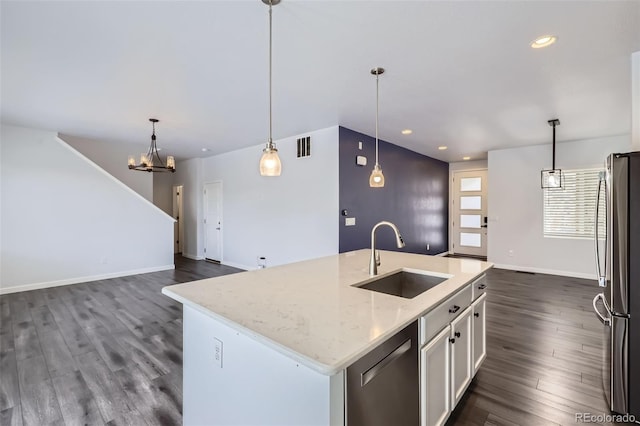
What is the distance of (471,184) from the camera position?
796 cm

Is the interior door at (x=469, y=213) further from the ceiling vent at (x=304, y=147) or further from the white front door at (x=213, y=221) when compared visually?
the white front door at (x=213, y=221)

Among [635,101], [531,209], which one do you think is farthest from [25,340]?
[531,209]

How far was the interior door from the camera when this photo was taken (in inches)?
304

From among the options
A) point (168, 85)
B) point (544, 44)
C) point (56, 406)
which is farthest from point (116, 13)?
point (544, 44)

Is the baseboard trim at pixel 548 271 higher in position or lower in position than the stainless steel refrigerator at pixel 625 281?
lower

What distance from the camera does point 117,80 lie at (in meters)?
2.96

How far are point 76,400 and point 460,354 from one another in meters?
2.66

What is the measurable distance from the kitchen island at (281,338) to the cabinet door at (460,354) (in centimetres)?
19

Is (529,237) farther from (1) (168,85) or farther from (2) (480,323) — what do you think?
(1) (168,85)

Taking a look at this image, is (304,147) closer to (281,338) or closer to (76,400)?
(76,400)

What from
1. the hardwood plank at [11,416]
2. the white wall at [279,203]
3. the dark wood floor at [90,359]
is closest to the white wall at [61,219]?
the dark wood floor at [90,359]

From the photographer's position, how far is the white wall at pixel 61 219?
4645 mm

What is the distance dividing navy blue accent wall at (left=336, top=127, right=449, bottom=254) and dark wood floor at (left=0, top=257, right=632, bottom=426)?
2171 mm

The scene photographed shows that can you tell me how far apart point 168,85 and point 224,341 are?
9.23 ft
